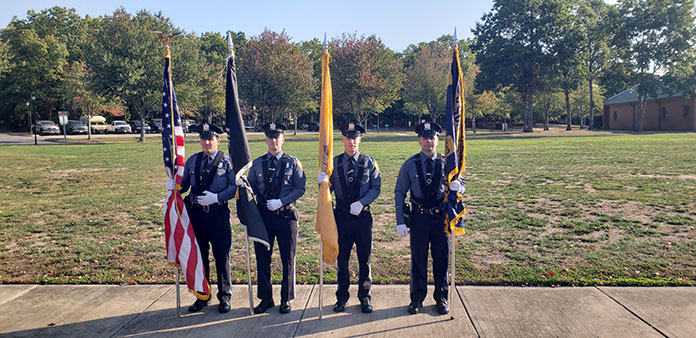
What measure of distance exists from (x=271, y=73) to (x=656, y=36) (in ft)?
147

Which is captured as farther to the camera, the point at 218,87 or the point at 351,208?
the point at 218,87

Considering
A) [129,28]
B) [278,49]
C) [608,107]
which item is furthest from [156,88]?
[608,107]

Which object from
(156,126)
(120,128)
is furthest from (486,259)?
(156,126)

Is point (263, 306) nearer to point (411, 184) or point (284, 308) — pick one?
point (284, 308)

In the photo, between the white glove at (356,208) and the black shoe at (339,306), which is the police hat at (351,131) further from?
the black shoe at (339,306)

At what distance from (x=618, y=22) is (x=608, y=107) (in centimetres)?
1631

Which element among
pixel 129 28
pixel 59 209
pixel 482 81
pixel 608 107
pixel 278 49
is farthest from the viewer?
pixel 608 107

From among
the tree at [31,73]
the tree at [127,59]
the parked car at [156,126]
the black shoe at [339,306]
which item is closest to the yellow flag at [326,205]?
the black shoe at [339,306]

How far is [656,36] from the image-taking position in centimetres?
5291

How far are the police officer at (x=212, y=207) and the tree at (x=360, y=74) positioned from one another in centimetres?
4719

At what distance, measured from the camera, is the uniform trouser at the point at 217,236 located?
5.57 m

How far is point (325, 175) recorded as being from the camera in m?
5.44

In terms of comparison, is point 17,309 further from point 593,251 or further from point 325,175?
point 593,251

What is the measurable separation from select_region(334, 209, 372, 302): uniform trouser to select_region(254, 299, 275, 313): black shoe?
83cm
